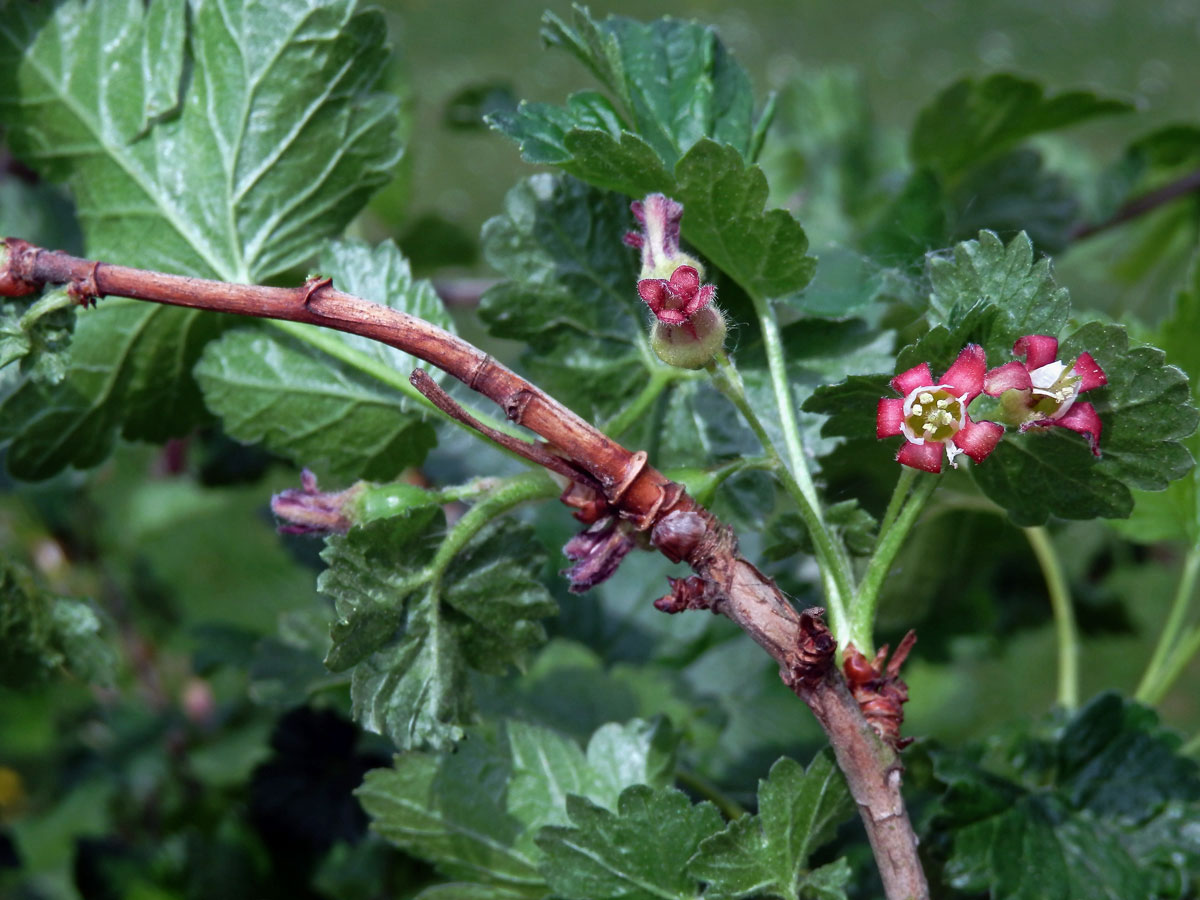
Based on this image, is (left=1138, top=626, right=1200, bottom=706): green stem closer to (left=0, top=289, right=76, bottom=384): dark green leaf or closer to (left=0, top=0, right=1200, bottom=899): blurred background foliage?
(left=0, top=0, right=1200, bottom=899): blurred background foliage

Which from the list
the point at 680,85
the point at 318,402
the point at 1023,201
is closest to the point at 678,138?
the point at 680,85

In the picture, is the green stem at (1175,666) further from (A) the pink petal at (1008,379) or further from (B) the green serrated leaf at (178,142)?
(B) the green serrated leaf at (178,142)

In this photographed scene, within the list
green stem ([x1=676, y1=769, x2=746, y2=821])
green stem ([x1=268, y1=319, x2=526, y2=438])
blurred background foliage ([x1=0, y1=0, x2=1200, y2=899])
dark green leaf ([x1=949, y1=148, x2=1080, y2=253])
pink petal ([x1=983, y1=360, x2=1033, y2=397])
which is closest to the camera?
pink petal ([x1=983, y1=360, x2=1033, y2=397])

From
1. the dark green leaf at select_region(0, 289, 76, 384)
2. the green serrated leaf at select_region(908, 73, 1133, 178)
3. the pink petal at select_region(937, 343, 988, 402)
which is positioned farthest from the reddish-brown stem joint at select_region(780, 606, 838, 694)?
the green serrated leaf at select_region(908, 73, 1133, 178)

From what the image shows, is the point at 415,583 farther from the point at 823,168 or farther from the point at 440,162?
the point at 440,162

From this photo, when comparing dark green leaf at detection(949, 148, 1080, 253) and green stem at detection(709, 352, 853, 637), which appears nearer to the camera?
green stem at detection(709, 352, 853, 637)

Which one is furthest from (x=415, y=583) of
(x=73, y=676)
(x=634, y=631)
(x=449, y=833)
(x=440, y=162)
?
(x=440, y=162)

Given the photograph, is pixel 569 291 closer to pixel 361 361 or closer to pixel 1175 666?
pixel 361 361
